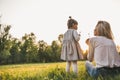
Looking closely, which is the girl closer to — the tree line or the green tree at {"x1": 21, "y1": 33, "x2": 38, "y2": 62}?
the tree line

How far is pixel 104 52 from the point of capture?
14.7 ft

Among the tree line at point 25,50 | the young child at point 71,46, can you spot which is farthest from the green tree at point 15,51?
the young child at point 71,46

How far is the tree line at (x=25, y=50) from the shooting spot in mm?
43097

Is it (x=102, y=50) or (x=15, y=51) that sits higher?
(x=15, y=51)

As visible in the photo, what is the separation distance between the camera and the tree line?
141 ft

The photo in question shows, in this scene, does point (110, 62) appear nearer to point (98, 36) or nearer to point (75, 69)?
point (98, 36)

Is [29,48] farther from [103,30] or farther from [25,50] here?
[103,30]

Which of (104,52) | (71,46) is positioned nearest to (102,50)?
(104,52)

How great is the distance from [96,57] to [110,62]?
0.80ft

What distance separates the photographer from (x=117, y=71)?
4602 millimetres

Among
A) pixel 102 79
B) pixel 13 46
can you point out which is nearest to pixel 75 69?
pixel 102 79

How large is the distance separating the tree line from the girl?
37.0 m

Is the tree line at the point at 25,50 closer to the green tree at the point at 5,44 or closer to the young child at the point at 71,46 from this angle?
the green tree at the point at 5,44

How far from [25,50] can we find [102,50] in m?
45.7
